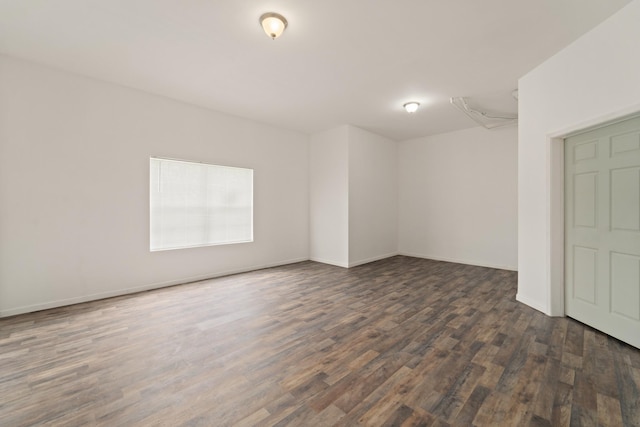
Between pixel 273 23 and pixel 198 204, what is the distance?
129 inches

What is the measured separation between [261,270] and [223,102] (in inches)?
127

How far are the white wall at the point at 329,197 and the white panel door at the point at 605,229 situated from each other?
3.59 meters

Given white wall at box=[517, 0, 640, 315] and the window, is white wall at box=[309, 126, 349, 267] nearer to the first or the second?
the window

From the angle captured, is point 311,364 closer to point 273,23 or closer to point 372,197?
point 273,23

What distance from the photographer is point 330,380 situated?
200 cm

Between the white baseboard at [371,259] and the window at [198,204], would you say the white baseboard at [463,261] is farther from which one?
the window at [198,204]

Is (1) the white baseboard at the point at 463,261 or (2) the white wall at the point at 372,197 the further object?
(2) the white wall at the point at 372,197

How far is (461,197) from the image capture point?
627 centimetres

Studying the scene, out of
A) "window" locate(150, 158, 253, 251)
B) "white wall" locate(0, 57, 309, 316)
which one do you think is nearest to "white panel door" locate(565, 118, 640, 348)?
"window" locate(150, 158, 253, 251)

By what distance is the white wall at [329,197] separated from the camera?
5.90 metres

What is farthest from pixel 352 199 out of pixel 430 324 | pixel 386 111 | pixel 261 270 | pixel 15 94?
pixel 15 94

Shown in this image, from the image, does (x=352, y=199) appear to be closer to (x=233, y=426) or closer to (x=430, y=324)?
(x=430, y=324)

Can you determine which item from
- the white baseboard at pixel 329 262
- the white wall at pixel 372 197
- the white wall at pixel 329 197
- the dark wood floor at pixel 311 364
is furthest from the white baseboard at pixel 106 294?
the white wall at pixel 372 197

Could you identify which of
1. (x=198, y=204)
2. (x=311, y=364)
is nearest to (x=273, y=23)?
(x=311, y=364)
